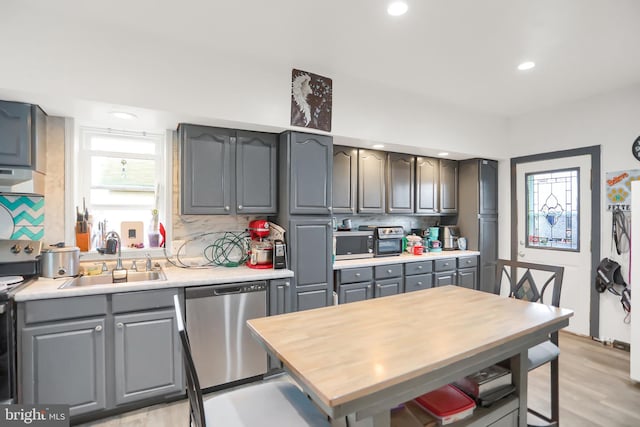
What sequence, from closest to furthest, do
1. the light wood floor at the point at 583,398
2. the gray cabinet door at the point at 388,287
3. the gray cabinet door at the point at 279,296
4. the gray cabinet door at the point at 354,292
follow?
the light wood floor at the point at 583,398, the gray cabinet door at the point at 279,296, the gray cabinet door at the point at 354,292, the gray cabinet door at the point at 388,287

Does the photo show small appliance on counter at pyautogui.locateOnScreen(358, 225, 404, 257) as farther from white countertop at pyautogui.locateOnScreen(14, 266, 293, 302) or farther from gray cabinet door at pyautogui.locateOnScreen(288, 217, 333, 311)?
white countertop at pyautogui.locateOnScreen(14, 266, 293, 302)

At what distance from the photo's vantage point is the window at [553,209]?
3.70 metres

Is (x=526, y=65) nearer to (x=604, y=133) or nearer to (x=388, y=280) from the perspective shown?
(x=604, y=133)

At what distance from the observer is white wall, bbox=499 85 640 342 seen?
325 cm

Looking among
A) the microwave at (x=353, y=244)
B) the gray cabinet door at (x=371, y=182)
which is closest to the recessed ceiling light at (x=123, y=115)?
the microwave at (x=353, y=244)


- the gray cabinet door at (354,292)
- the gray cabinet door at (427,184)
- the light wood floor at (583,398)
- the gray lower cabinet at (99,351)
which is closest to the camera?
the gray lower cabinet at (99,351)

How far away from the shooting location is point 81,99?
Result: 2117 mm

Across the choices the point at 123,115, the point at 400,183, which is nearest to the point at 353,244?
the point at 400,183

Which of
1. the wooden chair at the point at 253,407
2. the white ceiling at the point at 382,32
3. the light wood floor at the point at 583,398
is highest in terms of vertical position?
the white ceiling at the point at 382,32

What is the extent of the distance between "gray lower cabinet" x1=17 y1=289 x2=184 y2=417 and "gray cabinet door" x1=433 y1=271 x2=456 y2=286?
2.90 metres

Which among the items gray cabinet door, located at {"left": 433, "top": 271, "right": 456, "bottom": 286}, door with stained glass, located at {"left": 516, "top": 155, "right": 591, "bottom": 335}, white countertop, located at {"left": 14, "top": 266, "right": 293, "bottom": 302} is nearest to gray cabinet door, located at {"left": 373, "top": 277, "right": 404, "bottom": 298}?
gray cabinet door, located at {"left": 433, "top": 271, "right": 456, "bottom": 286}

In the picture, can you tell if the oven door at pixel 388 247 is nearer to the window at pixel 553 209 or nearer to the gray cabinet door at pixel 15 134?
the window at pixel 553 209

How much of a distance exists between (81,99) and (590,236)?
498cm

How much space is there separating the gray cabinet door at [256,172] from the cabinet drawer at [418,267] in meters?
1.72
